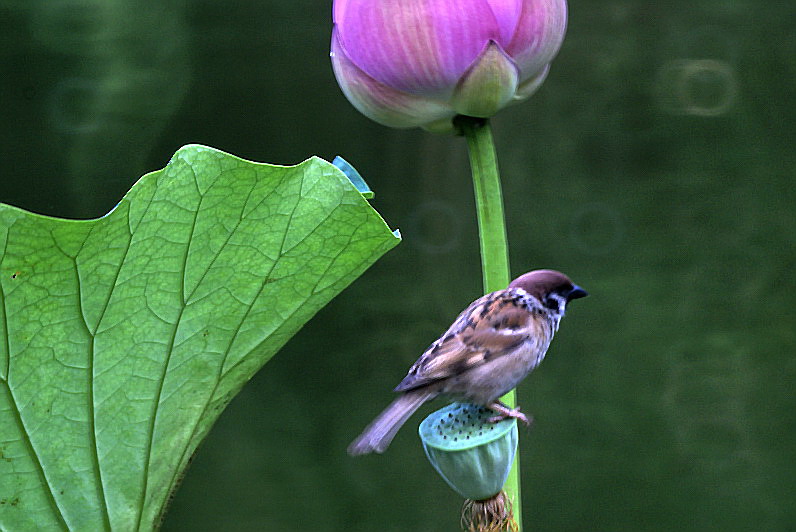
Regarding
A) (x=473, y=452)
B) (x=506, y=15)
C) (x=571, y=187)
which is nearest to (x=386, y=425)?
(x=473, y=452)

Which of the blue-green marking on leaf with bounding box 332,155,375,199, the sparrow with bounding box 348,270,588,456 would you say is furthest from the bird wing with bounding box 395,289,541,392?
the blue-green marking on leaf with bounding box 332,155,375,199

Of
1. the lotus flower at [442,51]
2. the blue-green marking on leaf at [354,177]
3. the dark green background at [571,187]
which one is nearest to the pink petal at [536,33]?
the lotus flower at [442,51]

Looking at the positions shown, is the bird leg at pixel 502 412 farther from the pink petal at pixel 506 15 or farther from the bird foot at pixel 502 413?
the pink petal at pixel 506 15

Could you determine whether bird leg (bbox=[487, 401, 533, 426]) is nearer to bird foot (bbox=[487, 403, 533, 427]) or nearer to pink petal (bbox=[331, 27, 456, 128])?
bird foot (bbox=[487, 403, 533, 427])

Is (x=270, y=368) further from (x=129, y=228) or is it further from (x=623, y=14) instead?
(x=129, y=228)

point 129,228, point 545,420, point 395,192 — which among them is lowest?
point 545,420

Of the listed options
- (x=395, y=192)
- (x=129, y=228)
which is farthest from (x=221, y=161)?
(x=395, y=192)
